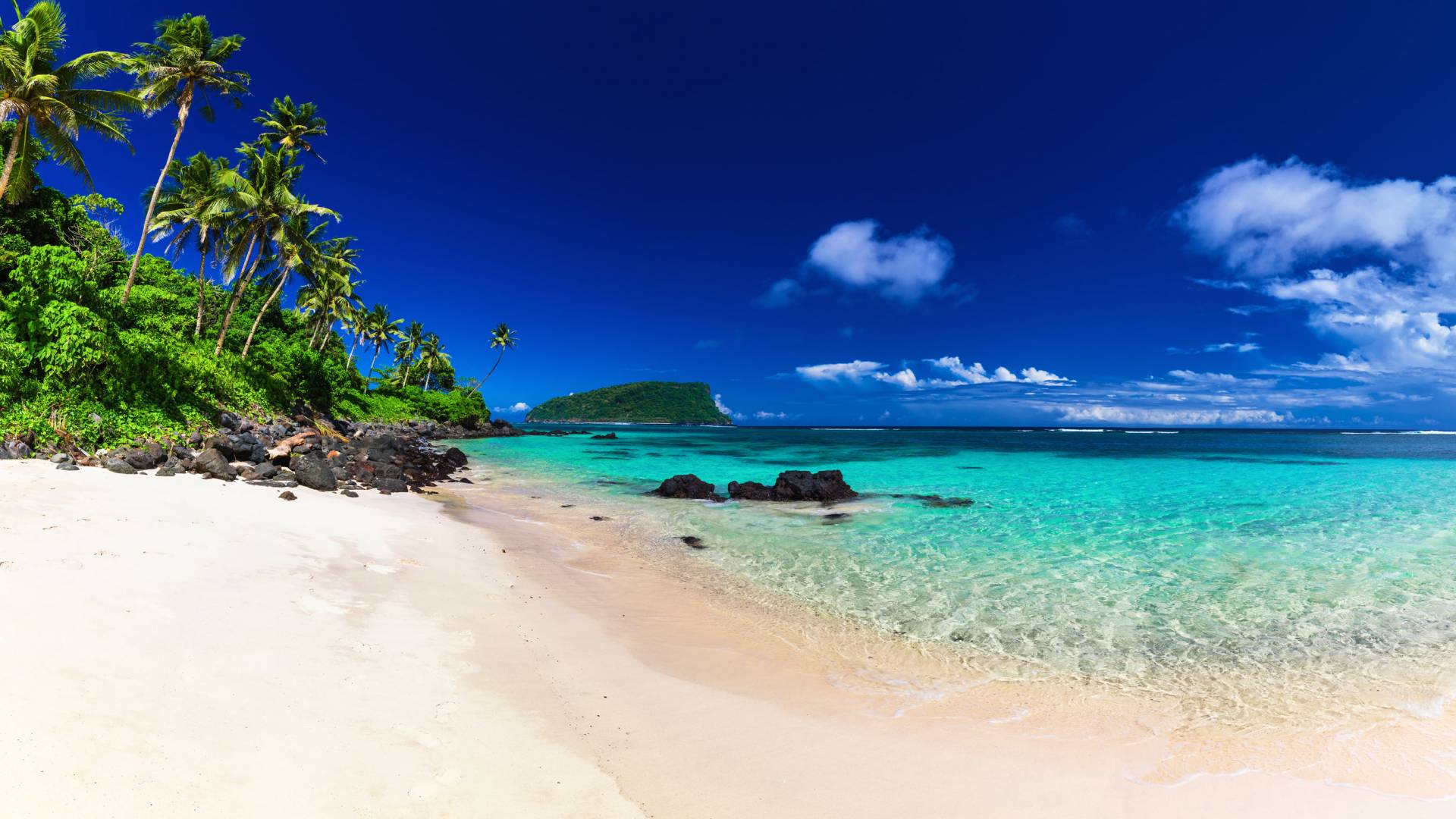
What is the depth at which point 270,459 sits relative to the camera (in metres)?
16.3

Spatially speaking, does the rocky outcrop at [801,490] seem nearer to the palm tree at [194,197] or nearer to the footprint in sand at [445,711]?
the footprint in sand at [445,711]

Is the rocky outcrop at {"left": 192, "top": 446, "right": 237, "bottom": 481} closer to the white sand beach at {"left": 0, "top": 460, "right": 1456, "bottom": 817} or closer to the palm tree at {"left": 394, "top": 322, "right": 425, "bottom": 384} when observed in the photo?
the white sand beach at {"left": 0, "top": 460, "right": 1456, "bottom": 817}

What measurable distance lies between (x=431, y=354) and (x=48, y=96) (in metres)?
68.7

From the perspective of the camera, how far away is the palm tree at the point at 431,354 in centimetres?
8325

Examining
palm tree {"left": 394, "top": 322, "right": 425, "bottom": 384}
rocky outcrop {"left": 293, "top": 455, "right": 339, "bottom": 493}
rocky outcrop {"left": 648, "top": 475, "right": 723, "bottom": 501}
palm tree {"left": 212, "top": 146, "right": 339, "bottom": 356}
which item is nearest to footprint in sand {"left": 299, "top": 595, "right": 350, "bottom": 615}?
rocky outcrop {"left": 293, "top": 455, "right": 339, "bottom": 493}

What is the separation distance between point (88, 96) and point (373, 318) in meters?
56.4

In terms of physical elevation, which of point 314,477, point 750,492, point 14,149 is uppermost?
point 14,149

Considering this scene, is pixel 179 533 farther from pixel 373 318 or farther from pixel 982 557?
pixel 373 318

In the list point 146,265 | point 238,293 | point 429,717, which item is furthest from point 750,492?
point 146,265

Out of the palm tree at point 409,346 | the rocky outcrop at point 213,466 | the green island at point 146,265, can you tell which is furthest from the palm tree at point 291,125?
the palm tree at point 409,346

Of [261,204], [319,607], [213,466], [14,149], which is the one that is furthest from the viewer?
[261,204]

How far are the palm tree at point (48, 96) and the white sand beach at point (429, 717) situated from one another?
20.2m

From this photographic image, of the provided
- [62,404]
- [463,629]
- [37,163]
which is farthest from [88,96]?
[463,629]

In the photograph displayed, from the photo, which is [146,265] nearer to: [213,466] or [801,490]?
[213,466]
